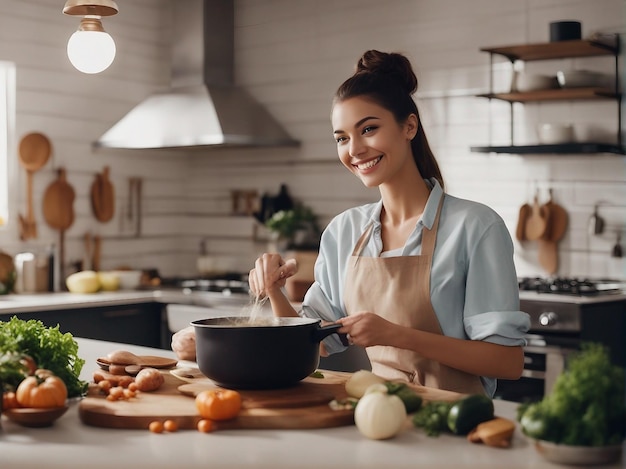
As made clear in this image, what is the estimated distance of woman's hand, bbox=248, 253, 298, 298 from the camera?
2.29 metres

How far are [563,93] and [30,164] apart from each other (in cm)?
289

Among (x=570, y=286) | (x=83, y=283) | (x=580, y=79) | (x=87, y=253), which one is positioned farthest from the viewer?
(x=87, y=253)

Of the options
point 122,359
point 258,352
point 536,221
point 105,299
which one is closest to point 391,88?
point 258,352

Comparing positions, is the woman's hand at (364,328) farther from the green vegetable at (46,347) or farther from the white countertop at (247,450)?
the green vegetable at (46,347)

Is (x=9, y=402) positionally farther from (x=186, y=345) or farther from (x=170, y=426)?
→ (x=186, y=345)

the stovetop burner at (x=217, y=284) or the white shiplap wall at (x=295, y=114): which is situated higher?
the white shiplap wall at (x=295, y=114)

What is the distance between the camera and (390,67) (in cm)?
240

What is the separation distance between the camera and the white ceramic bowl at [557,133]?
13.9ft

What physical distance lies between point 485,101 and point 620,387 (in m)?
3.44

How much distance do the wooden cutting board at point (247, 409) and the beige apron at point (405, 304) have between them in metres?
0.27

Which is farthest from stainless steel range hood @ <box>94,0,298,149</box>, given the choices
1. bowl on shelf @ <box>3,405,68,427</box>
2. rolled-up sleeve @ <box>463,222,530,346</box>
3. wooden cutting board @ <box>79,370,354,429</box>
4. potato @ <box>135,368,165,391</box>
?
bowl on shelf @ <box>3,405,68,427</box>

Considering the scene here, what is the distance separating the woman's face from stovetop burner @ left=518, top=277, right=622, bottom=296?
1884 millimetres

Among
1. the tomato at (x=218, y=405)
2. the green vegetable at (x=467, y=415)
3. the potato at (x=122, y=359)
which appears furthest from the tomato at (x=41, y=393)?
the green vegetable at (x=467, y=415)

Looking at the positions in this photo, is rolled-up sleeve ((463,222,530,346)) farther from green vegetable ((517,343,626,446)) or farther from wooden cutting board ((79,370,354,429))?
green vegetable ((517,343,626,446))
